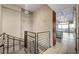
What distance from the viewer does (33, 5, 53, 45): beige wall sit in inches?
75.2

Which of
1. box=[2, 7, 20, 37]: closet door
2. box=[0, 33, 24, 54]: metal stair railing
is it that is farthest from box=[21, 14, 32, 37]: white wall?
box=[0, 33, 24, 54]: metal stair railing

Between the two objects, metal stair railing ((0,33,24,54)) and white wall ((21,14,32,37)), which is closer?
metal stair railing ((0,33,24,54))

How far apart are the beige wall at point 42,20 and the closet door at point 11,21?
0.34m

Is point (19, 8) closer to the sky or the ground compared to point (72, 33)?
closer to the sky

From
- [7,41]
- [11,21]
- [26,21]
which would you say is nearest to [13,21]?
[11,21]

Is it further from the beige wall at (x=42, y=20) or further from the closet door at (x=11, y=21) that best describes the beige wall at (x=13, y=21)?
the beige wall at (x=42, y=20)

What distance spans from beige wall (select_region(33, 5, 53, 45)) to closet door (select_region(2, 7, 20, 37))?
1.12 feet

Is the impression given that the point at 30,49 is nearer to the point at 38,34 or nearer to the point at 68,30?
the point at 38,34

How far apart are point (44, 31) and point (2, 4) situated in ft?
3.07

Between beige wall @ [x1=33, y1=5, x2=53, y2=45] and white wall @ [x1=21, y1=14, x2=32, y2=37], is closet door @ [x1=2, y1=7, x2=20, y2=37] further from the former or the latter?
beige wall @ [x1=33, y1=5, x2=53, y2=45]
